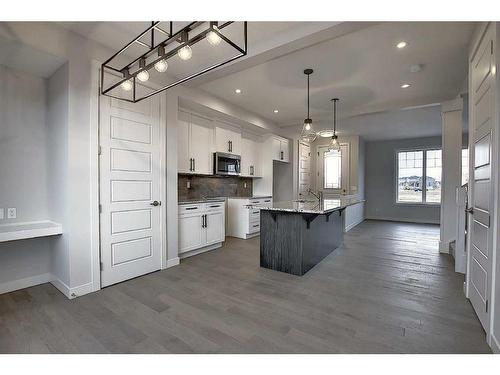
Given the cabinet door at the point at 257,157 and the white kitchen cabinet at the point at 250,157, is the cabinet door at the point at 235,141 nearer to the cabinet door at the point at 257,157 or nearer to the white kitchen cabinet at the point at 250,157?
the white kitchen cabinet at the point at 250,157

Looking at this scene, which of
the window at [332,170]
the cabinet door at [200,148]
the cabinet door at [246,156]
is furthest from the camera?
the window at [332,170]

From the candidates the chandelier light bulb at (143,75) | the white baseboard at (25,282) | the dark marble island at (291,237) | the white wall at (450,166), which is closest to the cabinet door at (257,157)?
the dark marble island at (291,237)

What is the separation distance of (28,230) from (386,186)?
351 inches

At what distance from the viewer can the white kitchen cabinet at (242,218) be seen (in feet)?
17.0

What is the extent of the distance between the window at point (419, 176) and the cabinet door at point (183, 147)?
708cm

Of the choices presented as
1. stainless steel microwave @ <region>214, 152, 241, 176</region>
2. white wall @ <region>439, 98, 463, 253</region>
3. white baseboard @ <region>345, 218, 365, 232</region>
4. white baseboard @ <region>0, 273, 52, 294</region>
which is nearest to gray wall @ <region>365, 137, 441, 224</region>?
white baseboard @ <region>345, 218, 365, 232</region>

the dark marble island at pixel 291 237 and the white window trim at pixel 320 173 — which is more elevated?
the white window trim at pixel 320 173

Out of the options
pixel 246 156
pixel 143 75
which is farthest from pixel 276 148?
pixel 143 75

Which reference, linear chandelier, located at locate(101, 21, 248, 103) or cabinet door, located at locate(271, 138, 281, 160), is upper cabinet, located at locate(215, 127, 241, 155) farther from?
linear chandelier, located at locate(101, 21, 248, 103)

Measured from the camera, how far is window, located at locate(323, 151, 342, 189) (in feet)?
25.0

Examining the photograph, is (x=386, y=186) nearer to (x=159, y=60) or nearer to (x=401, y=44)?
(x=401, y=44)

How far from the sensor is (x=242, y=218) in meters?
5.23

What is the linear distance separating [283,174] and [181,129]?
3.48 m
